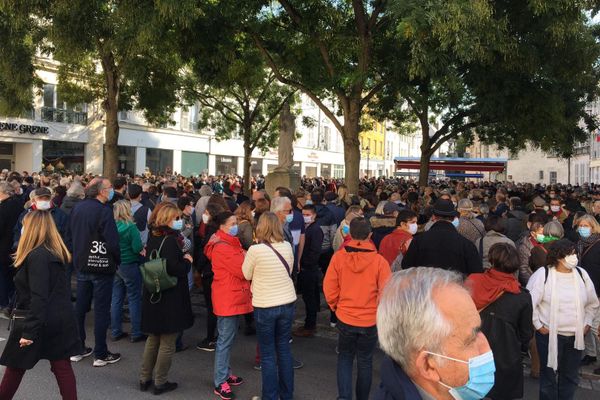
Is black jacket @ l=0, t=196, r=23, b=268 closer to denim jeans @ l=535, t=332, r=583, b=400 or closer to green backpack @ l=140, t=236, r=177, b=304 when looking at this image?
green backpack @ l=140, t=236, r=177, b=304

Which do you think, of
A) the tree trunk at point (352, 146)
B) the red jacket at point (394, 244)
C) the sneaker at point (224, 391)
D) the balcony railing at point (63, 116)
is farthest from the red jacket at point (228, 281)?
the balcony railing at point (63, 116)

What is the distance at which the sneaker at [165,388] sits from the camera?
191 inches

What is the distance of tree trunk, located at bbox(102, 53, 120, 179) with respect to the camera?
14688 mm

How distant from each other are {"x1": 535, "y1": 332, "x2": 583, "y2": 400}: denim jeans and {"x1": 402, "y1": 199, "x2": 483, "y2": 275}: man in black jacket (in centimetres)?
93

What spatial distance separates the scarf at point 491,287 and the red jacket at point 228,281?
209 cm

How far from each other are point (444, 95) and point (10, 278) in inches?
723

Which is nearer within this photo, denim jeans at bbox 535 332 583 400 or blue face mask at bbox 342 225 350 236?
denim jeans at bbox 535 332 583 400

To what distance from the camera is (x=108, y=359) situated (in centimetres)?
565

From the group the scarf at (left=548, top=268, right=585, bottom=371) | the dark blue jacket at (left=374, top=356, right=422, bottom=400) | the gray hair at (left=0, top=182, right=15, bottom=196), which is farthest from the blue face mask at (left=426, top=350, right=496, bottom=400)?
the gray hair at (left=0, top=182, right=15, bottom=196)

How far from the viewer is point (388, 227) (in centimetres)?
720

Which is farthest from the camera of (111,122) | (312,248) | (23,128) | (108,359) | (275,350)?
(23,128)

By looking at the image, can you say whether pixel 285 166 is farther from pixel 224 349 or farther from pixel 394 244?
pixel 224 349

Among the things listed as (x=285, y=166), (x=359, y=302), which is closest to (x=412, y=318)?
(x=359, y=302)

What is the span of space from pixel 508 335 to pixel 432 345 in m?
2.42
